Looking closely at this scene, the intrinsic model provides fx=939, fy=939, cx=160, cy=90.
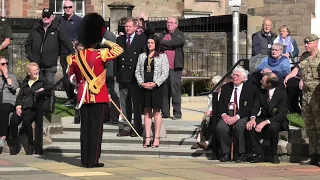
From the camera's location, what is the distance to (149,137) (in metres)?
16.2

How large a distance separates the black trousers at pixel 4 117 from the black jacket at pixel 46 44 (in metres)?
1.55

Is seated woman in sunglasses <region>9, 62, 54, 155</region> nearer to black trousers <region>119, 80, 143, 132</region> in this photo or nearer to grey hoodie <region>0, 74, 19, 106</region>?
grey hoodie <region>0, 74, 19, 106</region>

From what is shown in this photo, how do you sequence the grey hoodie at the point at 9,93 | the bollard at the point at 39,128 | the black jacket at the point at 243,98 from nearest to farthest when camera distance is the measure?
the black jacket at the point at 243,98, the bollard at the point at 39,128, the grey hoodie at the point at 9,93

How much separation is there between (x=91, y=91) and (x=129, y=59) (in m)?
3.06

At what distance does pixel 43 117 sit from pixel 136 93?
1.80 meters

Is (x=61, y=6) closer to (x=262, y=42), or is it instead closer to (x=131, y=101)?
(x=262, y=42)

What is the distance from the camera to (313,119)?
14836 mm

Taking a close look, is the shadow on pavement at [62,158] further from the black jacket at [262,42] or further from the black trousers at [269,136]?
the black jacket at [262,42]

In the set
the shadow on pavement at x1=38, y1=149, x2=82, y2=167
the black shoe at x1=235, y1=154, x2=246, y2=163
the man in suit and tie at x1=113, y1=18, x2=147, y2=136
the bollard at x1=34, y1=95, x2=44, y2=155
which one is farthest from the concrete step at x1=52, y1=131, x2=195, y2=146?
the black shoe at x1=235, y1=154, x2=246, y2=163

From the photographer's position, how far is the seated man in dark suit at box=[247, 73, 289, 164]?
49.3 ft

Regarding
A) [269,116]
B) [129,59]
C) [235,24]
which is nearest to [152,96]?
[129,59]

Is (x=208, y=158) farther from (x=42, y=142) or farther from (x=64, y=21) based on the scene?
(x=64, y=21)

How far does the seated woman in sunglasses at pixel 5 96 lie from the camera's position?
16594 mm

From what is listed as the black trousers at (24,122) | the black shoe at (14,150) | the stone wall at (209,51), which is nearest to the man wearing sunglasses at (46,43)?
the black trousers at (24,122)
